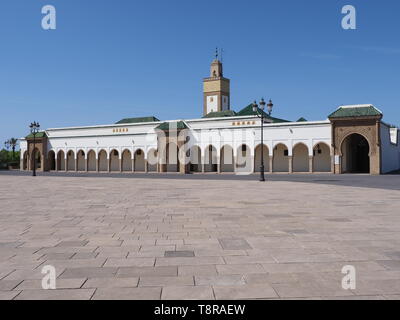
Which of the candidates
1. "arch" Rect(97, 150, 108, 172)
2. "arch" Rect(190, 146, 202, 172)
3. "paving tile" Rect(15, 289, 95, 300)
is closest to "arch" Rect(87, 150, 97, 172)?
"arch" Rect(97, 150, 108, 172)

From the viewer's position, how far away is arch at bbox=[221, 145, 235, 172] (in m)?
45.8

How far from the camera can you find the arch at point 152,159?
49.9 m

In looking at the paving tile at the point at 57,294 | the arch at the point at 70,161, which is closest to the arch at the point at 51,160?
the arch at the point at 70,161

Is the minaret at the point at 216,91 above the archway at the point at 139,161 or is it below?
above

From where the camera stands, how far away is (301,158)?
4272 cm

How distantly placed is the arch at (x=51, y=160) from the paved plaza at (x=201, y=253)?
5336cm

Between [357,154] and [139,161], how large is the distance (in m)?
28.9

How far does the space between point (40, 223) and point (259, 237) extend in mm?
4897

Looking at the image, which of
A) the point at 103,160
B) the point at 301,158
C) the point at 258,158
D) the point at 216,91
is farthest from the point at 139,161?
the point at 216,91

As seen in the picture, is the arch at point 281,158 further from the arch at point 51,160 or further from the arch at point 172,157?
the arch at point 51,160

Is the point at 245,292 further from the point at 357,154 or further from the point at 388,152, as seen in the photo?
the point at 388,152

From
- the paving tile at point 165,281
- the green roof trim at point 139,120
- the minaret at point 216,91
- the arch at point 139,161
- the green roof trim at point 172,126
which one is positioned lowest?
the paving tile at point 165,281
